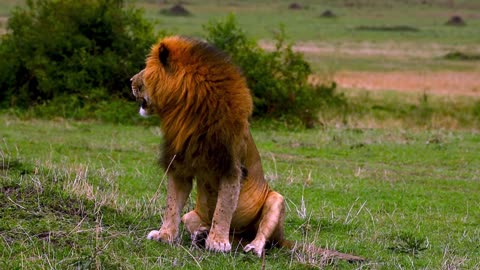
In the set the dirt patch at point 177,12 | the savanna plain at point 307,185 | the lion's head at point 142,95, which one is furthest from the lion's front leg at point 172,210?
the dirt patch at point 177,12

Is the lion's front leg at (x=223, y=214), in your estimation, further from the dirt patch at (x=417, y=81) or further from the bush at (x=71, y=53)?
the dirt patch at (x=417, y=81)

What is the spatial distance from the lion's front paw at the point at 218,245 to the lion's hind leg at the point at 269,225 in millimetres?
163

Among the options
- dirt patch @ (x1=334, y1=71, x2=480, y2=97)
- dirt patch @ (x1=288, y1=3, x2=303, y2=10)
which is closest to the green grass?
dirt patch @ (x1=334, y1=71, x2=480, y2=97)

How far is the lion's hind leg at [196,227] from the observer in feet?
23.4

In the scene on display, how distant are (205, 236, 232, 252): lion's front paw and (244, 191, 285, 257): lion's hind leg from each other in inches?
6.4

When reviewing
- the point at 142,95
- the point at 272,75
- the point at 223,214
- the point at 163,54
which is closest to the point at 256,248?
the point at 223,214

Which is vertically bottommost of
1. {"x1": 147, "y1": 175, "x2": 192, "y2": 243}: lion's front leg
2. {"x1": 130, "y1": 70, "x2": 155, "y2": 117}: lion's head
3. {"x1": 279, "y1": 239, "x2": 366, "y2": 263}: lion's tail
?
{"x1": 279, "y1": 239, "x2": 366, "y2": 263}: lion's tail

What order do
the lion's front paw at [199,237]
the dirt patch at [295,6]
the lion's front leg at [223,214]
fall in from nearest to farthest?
the lion's front leg at [223,214] < the lion's front paw at [199,237] < the dirt patch at [295,6]

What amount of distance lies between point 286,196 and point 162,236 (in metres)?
3.71

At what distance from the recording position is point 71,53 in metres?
20.3

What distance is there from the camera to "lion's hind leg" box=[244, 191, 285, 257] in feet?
22.5

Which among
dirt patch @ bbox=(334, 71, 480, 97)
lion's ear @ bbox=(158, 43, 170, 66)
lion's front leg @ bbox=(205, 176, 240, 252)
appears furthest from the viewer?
dirt patch @ bbox=(334, 71, 480, 97)

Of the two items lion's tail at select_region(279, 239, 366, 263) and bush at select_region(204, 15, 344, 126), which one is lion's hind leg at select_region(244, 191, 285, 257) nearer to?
lion's tail at select_region(279, 239, 366, 263)

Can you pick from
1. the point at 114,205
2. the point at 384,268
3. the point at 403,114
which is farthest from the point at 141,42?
the point at 384,268
